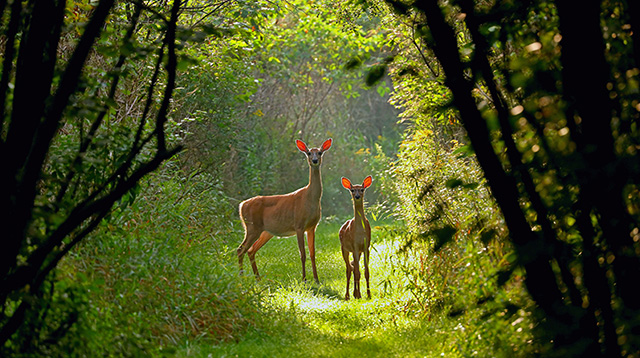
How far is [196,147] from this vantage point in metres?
12.5

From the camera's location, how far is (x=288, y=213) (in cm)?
1153

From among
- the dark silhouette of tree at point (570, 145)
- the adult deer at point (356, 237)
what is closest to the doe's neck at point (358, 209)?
the adult deer at point (356, 237)

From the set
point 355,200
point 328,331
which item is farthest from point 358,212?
point 328,331

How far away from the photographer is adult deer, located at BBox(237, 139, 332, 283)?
1134cm

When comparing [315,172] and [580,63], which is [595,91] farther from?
[315,172]

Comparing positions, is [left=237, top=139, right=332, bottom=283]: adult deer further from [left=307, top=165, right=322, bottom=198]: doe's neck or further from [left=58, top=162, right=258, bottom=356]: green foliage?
[left=58, top=162, right=258, bottom=356]: green foliage

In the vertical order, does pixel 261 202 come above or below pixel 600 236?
above

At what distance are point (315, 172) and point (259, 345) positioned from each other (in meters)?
5.79

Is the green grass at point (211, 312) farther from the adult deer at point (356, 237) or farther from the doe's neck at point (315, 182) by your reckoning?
the doe's neck at point (315, 182)

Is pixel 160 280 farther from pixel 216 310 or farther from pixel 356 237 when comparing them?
pixel 356 237

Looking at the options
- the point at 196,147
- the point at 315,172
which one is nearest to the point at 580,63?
the point at 315,172

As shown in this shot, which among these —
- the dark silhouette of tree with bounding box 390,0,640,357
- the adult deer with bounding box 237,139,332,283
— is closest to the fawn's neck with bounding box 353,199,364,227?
the adult deer with bounding box 237,139,332,283

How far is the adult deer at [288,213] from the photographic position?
1134cm

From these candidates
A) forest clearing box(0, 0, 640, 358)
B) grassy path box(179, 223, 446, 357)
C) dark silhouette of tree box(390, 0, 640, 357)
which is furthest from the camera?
grassy path box(179, 223, 446, 357)
